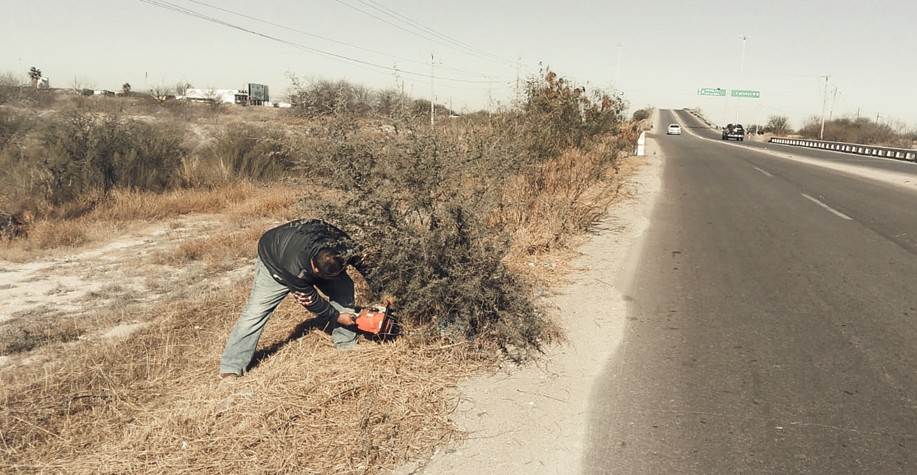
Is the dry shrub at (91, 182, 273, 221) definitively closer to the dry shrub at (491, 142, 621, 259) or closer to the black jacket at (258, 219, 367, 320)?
the dry shrub at (491, 142, 621, 259)

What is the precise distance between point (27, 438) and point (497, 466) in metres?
2.80

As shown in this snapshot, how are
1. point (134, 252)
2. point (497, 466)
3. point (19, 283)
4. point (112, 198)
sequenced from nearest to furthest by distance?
1. point (497, 466)
2. point (19, 283)
3. point (134, 252)
4. point (112, 198)

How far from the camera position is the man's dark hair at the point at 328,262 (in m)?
4.23

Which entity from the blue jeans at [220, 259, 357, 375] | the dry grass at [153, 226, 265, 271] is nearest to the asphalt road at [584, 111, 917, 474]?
the blue jeans at [220, 259, 357, 375]

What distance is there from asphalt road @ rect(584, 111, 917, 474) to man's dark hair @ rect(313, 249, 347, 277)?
211 cm

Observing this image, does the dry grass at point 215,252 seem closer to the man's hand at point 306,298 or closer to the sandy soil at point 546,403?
the man's hand at point 306,298

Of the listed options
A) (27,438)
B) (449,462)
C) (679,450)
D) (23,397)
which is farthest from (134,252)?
(679,450)

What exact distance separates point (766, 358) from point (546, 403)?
1.97 metres

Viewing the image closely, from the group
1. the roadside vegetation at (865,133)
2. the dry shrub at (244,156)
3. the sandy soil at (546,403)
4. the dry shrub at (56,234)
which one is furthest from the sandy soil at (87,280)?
the roadside vegetation at (865,133)

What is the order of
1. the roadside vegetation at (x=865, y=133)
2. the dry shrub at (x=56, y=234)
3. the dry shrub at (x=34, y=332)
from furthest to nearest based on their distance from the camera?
the roadside vegetation at (x=865, y=133) < the dry shrub at (x=56, y=234) < the dry shrub at (x=34, y=332)

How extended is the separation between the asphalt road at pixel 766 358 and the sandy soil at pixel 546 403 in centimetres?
14

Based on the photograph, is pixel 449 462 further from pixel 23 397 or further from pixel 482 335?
pixel 23 397

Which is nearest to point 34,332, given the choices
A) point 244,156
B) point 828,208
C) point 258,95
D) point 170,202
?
point 170,202

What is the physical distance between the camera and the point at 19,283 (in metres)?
7.29
